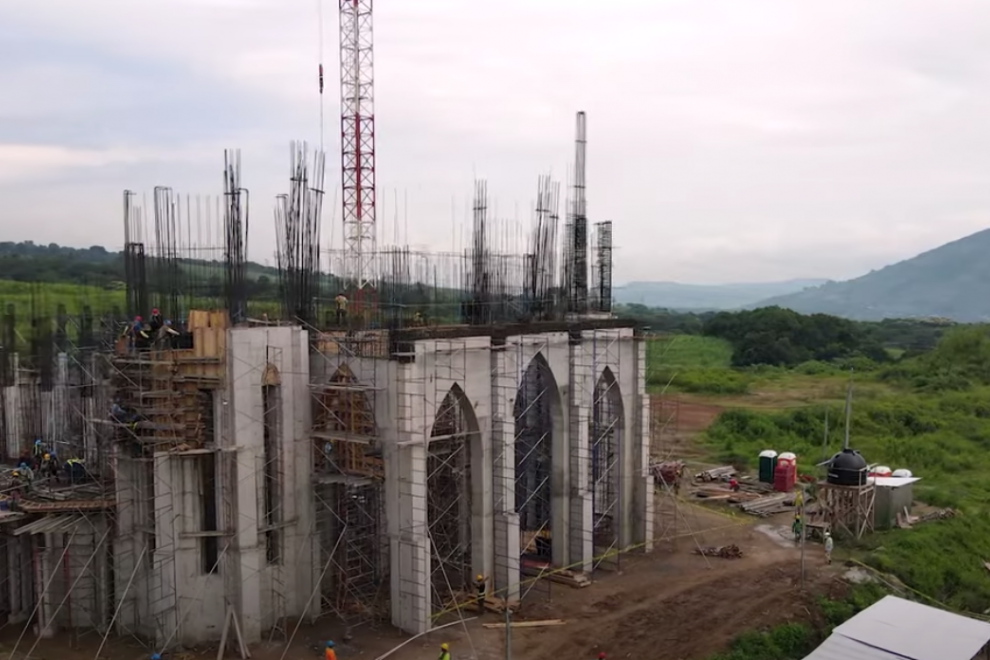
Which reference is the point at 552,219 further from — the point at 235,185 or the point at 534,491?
the point at 235,185

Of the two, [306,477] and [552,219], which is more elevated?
[552,219]

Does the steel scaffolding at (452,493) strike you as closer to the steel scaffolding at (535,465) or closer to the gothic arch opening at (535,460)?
the steel scaffolding at (535,465)

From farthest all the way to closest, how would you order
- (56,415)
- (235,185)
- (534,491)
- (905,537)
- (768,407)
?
(768,407), (905,537), (534,491), (56,415), (235,185)

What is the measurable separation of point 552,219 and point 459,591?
11771 millimetres

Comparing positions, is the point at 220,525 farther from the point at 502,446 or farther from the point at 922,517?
the point at 922,517

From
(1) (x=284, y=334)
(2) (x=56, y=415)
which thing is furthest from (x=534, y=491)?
(2) (x=56, y=415)

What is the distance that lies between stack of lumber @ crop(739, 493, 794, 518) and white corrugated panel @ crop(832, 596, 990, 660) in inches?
394

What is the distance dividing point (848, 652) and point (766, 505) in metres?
12.9

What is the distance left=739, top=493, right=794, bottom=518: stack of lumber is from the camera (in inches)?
1106

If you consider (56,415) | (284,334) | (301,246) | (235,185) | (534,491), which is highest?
(235,185)

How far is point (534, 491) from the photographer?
75.7 ft

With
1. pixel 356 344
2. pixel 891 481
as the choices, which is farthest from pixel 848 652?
pixel 891 481

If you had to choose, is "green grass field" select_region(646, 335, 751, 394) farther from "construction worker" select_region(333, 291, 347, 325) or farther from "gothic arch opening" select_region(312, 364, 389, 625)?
"gothic arch opening" select_region(312, 364, 389, 625)

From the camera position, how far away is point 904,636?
650 inches
